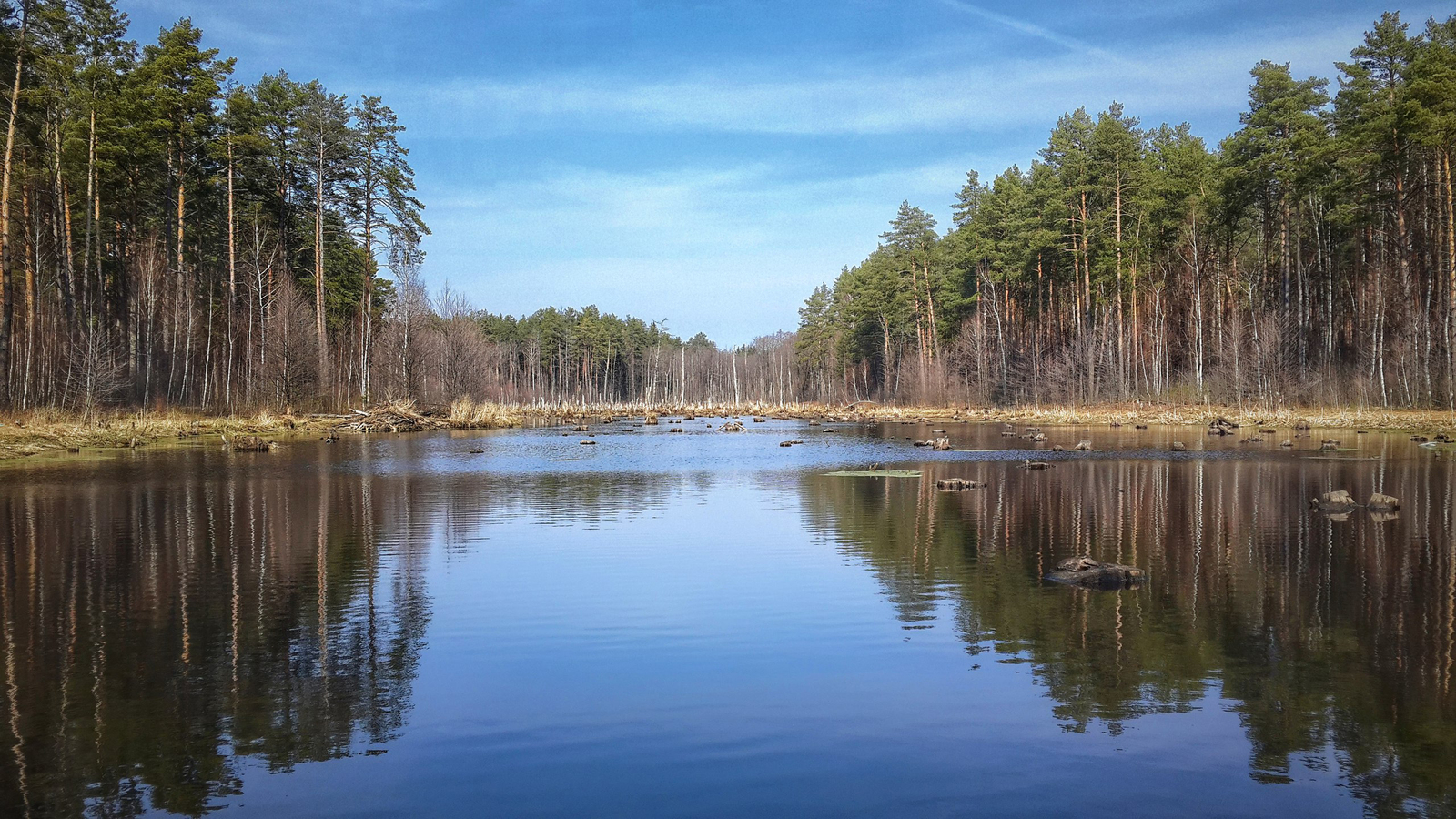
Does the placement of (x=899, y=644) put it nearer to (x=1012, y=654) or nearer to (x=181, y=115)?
(x=1012, y=654)

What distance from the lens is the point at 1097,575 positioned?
11.3m

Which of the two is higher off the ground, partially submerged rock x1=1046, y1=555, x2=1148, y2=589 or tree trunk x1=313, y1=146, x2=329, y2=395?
tree trunk x1=313, y1=146, x2=329, y2=395

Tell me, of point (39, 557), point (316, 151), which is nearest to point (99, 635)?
point (39, 557)

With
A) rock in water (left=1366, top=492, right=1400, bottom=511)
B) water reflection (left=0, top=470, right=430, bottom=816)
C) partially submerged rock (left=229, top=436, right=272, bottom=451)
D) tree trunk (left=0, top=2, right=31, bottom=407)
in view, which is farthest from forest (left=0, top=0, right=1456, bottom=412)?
rock in water (left=1366, top=492, right=1400, bottom=511)

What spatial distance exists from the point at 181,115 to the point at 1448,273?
189ft

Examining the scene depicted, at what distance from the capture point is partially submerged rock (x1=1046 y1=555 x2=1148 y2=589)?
36.7 feet

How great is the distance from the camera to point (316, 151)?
56.3 metres

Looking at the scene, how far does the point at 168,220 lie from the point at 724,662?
48548mm

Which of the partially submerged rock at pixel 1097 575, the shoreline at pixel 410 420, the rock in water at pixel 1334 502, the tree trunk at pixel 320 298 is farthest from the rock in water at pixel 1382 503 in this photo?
the tree trunk at pixel 320 298

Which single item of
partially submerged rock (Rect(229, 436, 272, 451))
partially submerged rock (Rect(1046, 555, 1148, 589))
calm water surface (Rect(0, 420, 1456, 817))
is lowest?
calm water surface (Rect(0, 420, 1456, 817))

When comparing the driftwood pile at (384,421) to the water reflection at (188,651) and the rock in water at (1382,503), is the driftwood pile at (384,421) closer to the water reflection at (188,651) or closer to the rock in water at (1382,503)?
the water reflection at (188,651)

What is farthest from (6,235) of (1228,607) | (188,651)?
(1228,607)

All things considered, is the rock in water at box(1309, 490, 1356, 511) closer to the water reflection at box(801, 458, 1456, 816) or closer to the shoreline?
the water reflection at box(801, 458, 1456, 816)

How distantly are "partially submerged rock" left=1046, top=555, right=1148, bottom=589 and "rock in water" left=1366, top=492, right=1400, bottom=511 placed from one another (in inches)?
318
